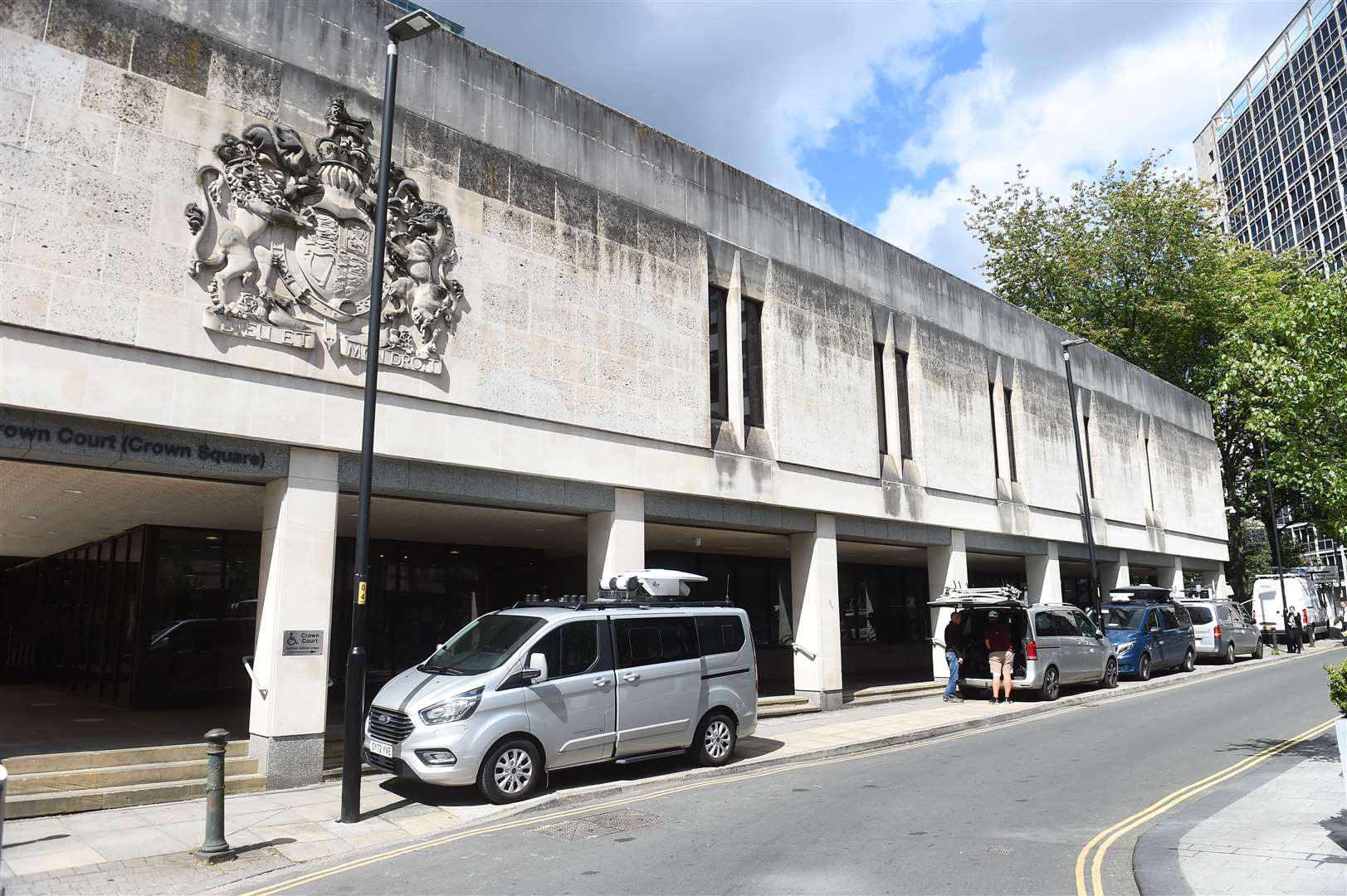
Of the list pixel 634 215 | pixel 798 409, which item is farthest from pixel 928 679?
pixel 634 215

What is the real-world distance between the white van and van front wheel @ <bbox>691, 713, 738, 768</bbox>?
34.9 meters

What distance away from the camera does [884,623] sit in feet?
95.8

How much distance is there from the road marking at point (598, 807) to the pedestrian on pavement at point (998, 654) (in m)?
2.51

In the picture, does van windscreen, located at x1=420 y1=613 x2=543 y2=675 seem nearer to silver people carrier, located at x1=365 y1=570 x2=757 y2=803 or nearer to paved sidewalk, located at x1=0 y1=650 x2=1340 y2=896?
silver people carrier, located at x1=365 y1=570 x2=757 y2=803

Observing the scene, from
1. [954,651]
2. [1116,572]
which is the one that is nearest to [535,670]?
[954,651]

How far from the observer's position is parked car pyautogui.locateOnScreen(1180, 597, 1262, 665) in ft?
94.4

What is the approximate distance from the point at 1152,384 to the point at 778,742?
29.8 metres

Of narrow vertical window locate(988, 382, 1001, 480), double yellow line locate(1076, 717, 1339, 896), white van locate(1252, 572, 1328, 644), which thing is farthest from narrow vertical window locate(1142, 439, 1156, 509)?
double yellow line locate(1076, 717, 1339, 896)

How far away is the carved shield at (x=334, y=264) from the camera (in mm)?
12211

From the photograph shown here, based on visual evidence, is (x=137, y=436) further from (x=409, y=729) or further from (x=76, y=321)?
(x=409, y=729)

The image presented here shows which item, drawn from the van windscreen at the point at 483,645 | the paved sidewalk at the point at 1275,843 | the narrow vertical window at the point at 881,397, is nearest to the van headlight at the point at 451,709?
the van windscreen at the point at 483,645

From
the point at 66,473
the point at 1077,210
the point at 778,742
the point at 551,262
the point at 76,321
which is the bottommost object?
the point at 778,742

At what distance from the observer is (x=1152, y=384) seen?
3734cm

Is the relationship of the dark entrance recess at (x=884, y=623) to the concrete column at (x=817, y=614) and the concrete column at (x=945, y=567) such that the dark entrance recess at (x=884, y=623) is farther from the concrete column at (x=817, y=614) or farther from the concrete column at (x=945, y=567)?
the concrete column at (x=817, y=614)
